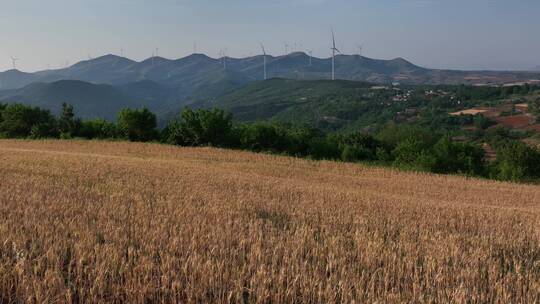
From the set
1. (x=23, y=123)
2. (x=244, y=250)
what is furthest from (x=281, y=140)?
(x=244, y=250)

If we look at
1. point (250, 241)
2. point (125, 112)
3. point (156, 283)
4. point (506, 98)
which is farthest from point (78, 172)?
point (506, 98)

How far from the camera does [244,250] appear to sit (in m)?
8.11

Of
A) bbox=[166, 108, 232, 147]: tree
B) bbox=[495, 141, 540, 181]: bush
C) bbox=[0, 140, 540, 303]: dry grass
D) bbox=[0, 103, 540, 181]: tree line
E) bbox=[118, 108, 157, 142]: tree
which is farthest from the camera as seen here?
bbox=[118, 108, 157, 142]: tree

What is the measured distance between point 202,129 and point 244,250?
4785cm

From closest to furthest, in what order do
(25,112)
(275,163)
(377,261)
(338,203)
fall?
1. (377,261)
2. (338,203)
3. (275,163)
4. (25,112)

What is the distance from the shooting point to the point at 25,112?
209ft

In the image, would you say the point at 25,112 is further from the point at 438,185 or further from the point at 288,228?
the point at 288,228

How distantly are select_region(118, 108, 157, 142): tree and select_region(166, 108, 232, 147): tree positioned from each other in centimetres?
423

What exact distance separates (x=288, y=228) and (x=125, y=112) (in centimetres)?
5089

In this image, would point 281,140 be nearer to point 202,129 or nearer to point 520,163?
point 202,129

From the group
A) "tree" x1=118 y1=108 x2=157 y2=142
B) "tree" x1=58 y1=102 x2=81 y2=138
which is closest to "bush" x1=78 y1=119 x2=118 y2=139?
"tree" x1=58 y1=102 x2=81 y2=138

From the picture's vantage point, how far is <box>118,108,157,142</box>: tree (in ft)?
188

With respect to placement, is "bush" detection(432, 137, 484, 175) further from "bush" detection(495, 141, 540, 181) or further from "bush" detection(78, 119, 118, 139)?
"bush" detection(78, 119, 118, 139)

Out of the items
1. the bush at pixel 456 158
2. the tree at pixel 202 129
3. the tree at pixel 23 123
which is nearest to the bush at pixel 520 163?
the bush at pixel 456 158
